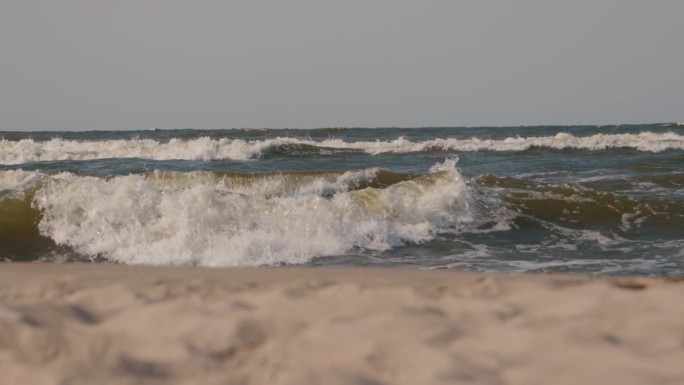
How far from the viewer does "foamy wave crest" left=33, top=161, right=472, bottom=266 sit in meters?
7.26

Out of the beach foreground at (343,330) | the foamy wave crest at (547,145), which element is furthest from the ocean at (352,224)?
the foamy wave crest at (547,145)

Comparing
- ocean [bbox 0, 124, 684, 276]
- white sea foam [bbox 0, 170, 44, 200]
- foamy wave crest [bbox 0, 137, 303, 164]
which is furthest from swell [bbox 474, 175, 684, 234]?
foamy wave crest [bbox 0, 137, 303, 164]

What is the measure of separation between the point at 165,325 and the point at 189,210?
5.07 metres

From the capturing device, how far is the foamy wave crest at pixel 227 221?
726cm

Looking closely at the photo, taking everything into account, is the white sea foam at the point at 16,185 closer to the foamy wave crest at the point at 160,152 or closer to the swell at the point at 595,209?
the swell at the point at 595,209

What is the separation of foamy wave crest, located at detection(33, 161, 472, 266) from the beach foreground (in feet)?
11.4

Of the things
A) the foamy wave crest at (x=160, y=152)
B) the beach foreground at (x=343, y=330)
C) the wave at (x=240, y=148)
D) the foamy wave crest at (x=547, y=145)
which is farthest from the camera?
the foamy wave crest at (x=547, y=145)

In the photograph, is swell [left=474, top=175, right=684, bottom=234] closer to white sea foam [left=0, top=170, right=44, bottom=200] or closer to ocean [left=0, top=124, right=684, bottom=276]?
ocean [left=0, top=124, right=684, bottom=276]

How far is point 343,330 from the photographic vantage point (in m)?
2.87

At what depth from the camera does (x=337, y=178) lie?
37.4 feet

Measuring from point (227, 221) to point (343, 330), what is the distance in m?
5.12

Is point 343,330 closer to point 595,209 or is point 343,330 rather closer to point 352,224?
point 352,224

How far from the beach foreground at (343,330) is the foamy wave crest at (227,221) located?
3.47 meters

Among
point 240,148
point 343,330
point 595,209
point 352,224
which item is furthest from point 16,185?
point 240,148
